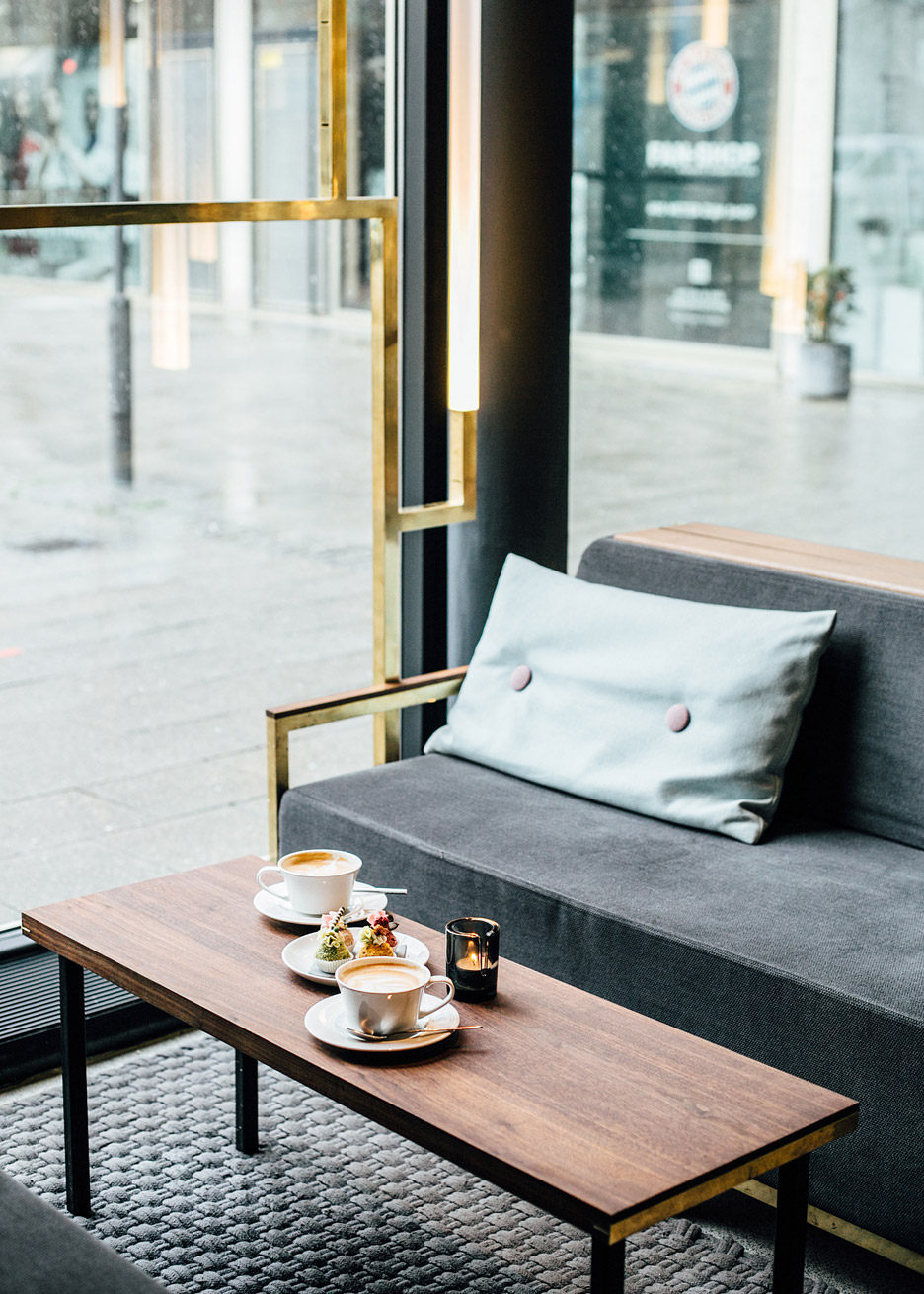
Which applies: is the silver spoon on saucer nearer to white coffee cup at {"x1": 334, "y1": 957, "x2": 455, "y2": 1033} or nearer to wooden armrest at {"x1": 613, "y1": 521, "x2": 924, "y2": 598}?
white coffee cup at {"x1": 334, "y1": 957, "x2": 455, "y2": 1033}

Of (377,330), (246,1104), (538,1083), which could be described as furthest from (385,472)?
(538,1083)

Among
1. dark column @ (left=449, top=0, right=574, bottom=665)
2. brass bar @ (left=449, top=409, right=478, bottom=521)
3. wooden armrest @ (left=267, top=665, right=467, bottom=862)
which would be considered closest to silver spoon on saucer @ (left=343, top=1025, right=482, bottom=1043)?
wooden armrest @ (left=267, top=665, right=467, bottom=862)

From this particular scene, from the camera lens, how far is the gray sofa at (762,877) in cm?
225

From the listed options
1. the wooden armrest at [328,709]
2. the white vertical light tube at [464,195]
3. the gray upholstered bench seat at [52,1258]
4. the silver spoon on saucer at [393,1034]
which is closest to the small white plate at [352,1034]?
the silver spoon on saucer at [393,1034]

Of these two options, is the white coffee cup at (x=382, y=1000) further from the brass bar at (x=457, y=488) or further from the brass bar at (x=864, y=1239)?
the brass bar at (x=457, y=488)

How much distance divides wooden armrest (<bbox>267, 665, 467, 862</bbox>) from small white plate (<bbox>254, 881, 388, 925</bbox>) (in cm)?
67

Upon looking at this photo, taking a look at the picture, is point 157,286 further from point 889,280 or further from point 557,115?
point 889,280

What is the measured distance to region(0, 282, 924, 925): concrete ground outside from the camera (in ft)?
10.5

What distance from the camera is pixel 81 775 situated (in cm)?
350

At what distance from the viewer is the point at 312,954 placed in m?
2.18

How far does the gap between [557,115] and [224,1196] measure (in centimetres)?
216

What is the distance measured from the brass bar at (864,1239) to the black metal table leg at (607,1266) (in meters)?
0.53

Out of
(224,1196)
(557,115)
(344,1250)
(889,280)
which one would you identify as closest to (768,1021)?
(344,1250)

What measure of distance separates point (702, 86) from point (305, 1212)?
2803mm
